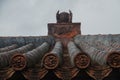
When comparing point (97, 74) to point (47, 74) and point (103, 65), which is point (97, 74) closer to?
point (103, 65)

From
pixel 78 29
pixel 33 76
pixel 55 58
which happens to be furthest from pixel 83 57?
pixel 78 29

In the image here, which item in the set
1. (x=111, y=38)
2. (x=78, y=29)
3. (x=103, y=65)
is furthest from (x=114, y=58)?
(x=78, y=29)

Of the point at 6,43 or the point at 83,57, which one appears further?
the point at 6,43

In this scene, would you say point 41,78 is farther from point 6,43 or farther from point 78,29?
point 78,29

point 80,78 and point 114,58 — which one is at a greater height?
point 114,58

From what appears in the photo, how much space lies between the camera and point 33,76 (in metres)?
5.67

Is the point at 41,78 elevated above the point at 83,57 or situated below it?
below

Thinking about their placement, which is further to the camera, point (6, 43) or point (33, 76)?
point (6, 43)

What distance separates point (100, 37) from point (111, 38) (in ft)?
2.04

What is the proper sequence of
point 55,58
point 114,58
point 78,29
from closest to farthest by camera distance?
point 114,58 < point 55,58 < point 78,29

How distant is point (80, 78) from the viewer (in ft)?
19.2

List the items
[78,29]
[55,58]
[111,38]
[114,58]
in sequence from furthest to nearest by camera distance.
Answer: [78,29] → [111,38] → [55,58] → [114,58]

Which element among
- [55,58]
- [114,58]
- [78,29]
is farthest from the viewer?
[78,29]

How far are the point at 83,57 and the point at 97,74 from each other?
387 millimetres
